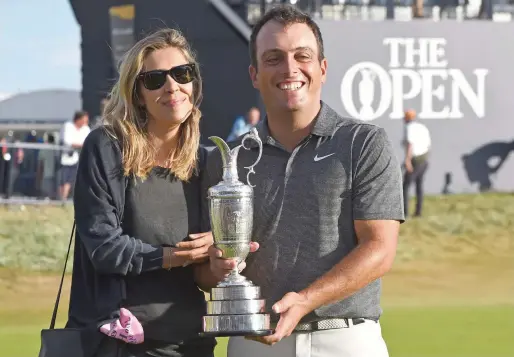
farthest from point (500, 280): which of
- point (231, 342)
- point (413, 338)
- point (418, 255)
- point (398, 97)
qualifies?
point (231, 342)

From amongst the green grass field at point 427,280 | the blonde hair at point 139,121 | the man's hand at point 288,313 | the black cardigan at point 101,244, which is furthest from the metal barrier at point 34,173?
the man's hand at point 288,313

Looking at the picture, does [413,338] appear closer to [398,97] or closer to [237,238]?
[237,238]

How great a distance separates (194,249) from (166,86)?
0.58 m

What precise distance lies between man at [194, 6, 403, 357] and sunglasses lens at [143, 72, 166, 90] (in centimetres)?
41

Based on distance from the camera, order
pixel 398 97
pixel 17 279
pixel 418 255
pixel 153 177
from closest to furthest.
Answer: pixel 153 177
pixel 17 279
pixel 418 255
pixel 398 97

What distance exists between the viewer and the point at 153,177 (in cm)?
472

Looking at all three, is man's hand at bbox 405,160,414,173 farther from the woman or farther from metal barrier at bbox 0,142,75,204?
the woman

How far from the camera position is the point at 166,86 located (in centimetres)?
476

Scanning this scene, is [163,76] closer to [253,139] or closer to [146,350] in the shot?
[253,139]

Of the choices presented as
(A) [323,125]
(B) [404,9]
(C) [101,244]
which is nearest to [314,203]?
(A) [323,125]

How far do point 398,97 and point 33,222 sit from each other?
841cm

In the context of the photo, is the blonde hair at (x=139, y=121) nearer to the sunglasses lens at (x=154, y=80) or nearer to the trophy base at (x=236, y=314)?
the sunglasses lens at (x=154, y=80)

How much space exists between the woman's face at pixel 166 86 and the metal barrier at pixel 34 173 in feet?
44.2

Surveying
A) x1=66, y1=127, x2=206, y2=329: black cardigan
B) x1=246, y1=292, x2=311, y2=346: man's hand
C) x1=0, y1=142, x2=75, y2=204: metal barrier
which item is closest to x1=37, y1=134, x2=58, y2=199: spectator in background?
x1=0, y1=142, x2=75, y2=204: metal barrier
